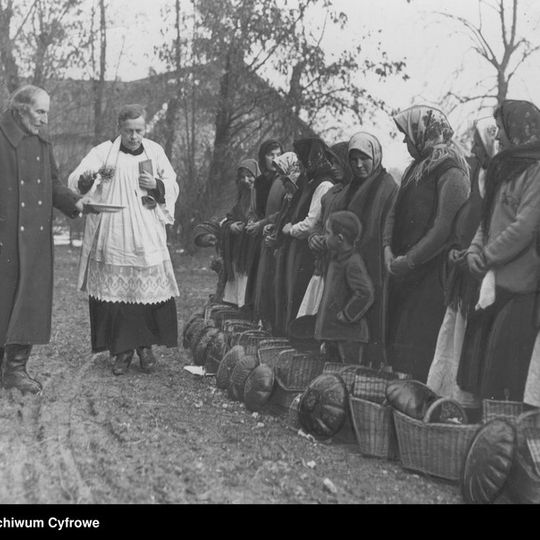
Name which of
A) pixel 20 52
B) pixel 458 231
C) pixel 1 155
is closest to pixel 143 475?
pixel 458 231

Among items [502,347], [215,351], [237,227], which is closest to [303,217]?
[215,351]

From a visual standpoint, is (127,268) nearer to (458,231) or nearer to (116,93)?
(458,231)

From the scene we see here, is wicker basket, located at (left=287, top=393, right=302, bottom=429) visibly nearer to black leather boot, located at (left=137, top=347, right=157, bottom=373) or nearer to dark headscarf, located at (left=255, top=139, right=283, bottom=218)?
black leather boot, located at (left=137, top=347, right=157, bottom=373)

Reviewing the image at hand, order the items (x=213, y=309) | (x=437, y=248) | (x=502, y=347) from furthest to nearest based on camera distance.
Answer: (x=213, y=309) < (x=437, y=248) < (x=502, y=347)

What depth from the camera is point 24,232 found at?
7645mm

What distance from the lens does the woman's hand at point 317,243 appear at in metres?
7.45

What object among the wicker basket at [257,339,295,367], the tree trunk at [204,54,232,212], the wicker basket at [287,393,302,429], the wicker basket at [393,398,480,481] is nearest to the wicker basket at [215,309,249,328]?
the wicker basket at [257,339,295,367]

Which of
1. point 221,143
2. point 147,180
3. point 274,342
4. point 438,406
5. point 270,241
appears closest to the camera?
point 438,406

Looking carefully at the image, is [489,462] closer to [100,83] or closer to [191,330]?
[191,330]

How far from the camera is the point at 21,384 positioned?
7.84 meters

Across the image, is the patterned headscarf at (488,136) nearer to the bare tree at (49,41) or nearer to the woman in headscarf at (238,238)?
the woman in headscarf at (238,238)

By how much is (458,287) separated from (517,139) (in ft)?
3.35

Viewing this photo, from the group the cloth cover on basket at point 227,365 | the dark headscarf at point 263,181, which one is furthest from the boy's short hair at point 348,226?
the dark headscarf at point 263,181

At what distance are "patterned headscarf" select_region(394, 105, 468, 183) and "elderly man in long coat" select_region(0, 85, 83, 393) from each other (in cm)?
289
